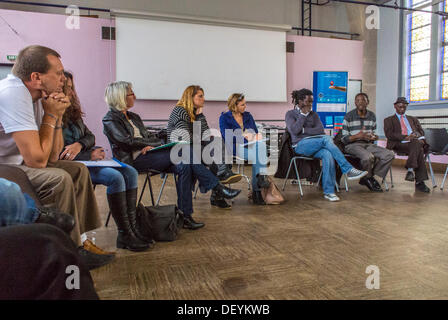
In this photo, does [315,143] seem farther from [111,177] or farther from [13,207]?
[13,207]

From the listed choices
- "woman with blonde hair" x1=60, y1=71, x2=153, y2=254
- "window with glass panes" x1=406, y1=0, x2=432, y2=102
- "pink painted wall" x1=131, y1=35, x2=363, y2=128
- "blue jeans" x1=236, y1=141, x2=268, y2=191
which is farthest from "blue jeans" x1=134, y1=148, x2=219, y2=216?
"window with glass panes" x1=406, y1=0, x2=432, y2=102

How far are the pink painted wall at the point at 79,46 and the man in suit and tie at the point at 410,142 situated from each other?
17.0 feet

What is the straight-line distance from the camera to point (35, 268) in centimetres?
67

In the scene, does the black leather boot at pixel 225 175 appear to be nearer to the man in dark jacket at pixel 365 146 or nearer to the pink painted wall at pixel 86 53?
the man in dark jacket at pixel 365 146

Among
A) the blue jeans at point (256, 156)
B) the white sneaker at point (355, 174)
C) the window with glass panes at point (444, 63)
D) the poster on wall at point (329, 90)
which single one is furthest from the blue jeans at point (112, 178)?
the window with glass panes at point (444, 63)

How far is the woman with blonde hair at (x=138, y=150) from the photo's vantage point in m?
2.51

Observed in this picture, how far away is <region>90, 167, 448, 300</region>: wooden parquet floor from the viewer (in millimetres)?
1564

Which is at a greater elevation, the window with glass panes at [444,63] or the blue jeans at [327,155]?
the window with glass panes at [444,63]

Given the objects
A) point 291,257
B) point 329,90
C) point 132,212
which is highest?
point 329,90

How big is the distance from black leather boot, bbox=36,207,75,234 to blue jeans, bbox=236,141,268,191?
2.53 m

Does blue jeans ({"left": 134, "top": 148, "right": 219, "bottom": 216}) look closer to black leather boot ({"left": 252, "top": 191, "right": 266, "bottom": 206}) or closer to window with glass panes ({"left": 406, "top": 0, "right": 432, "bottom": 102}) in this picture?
black leather boot ({"left": 252, "top": 191, "right": 266, "bottom": 206})

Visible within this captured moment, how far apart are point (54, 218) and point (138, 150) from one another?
4.98 feet

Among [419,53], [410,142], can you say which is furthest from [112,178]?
[419,53]

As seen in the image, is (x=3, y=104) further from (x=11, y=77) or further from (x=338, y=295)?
(x=338, y=295)
